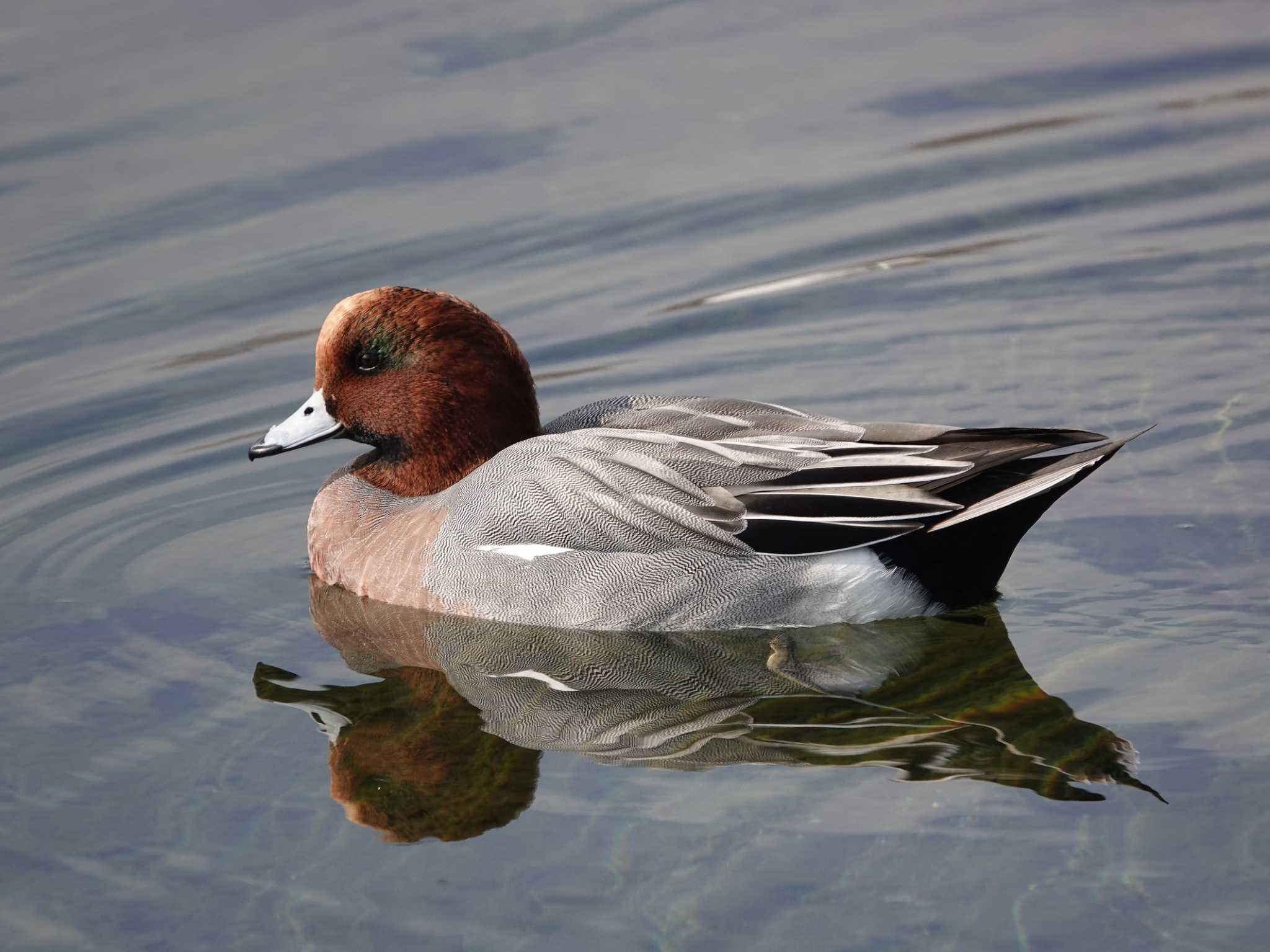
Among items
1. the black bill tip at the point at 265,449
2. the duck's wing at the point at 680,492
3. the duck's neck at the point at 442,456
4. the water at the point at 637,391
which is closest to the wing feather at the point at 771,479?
the duck's wing at the point at 680,492

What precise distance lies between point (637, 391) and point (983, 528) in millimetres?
2481

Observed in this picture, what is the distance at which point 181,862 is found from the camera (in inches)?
187

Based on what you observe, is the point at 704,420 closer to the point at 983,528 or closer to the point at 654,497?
the point at 654,497

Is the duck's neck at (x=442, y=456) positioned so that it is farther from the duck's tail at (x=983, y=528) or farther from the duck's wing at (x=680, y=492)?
the duck's tail at (x=983, y=528)

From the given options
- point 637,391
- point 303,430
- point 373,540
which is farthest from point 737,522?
point 637,391

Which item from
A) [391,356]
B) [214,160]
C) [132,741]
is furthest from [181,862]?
[214,160]

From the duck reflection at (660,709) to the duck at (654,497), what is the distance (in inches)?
4.1

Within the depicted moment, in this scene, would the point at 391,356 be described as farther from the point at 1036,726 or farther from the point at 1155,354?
the point at 1155,354

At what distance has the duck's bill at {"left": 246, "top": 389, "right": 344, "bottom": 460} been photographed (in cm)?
632

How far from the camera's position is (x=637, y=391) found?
25.6 feet

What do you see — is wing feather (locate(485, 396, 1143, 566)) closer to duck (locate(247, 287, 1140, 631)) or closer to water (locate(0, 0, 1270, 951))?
duck (locate(247, 287, 1140, 631))

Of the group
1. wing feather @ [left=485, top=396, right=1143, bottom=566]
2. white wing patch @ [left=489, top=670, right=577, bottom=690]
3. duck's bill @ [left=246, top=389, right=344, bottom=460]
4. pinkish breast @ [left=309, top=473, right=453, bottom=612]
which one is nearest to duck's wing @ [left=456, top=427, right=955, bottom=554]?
wing feather @ [left=485, top=396, right=1143, bottom=566]

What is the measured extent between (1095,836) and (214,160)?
7175 millimetres

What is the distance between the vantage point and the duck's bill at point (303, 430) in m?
6.32
